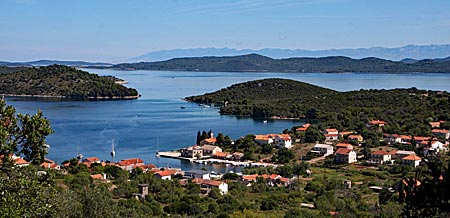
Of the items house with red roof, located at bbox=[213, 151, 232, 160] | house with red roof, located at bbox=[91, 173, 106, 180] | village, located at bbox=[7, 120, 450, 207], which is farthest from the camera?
house with red roof, located at bbox=[213, 151, 232, 160]

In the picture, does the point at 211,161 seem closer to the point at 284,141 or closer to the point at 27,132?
the point at 284,141

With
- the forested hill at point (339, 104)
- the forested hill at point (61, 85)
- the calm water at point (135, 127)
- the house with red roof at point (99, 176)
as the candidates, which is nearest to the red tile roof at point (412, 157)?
the forested hill at point (339, 104)

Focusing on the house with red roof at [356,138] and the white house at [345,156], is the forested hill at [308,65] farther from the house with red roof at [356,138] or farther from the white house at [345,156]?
the white house at [345,156]

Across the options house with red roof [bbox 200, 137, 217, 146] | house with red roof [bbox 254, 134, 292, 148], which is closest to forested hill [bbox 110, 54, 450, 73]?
house with red roof [bbox 254, 134, 292, 148]

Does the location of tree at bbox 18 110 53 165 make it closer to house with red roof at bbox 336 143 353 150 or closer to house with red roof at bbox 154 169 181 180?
house with red roof at bbox 154 169 181 180

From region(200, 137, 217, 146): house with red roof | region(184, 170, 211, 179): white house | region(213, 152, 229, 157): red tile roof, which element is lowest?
region(213, 152, 229, 157): red tile roof

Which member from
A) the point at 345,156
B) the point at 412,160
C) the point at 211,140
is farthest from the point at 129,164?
the point at 412,160
